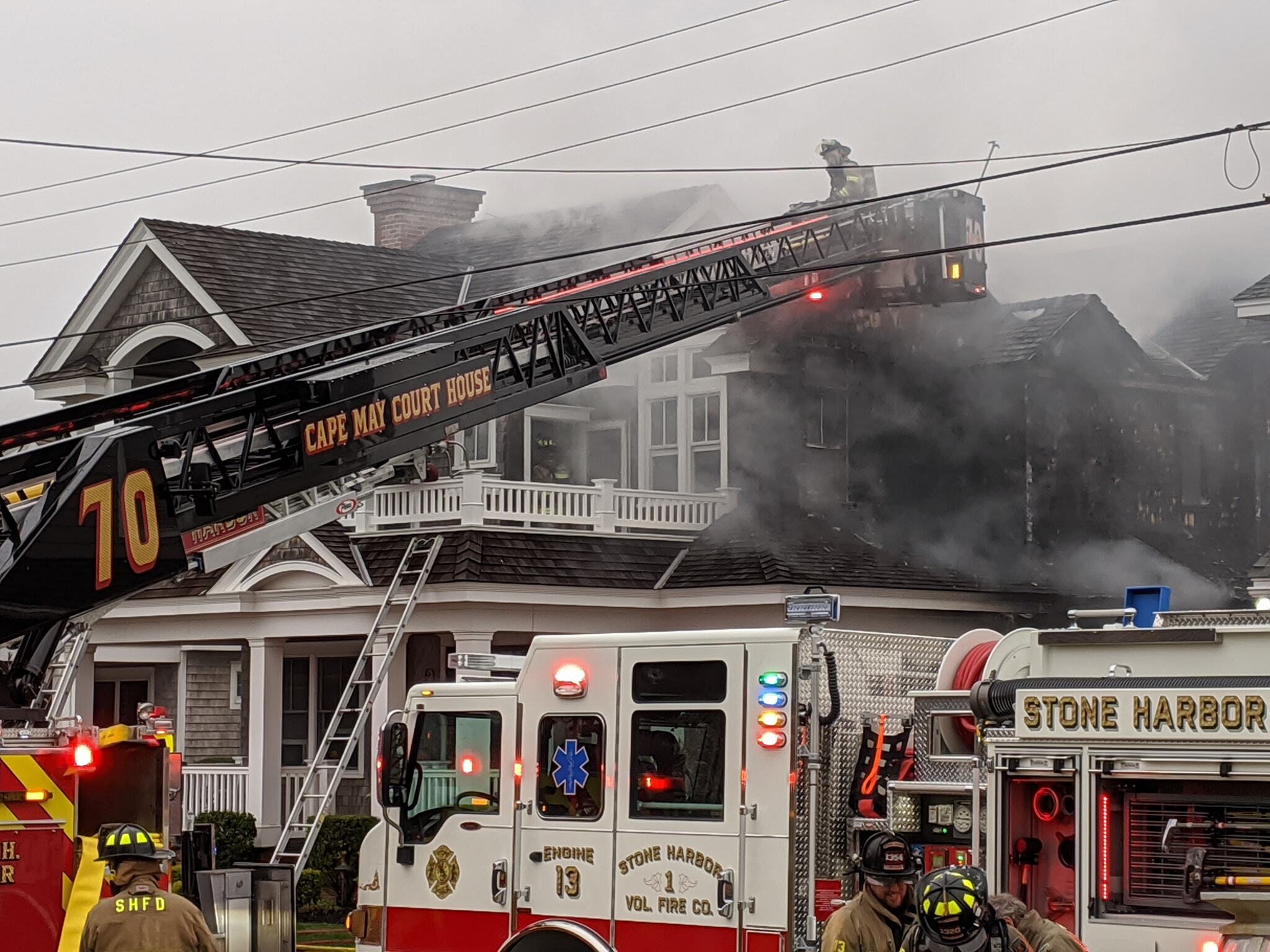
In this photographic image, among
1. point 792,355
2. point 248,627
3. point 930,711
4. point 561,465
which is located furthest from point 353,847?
point 930,711

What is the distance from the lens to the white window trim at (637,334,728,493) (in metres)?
22.7

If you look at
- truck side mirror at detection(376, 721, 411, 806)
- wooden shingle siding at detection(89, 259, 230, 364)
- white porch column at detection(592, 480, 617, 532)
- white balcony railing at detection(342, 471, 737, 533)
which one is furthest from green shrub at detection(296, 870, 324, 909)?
truck side mirror at detection(376, 721, 411, 806)

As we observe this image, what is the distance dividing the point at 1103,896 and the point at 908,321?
1578cm

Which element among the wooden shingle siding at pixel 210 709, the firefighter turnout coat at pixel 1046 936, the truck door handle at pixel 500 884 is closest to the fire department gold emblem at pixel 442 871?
the truck door handle at pixel 500 884

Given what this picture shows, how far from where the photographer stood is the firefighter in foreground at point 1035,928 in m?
7.54

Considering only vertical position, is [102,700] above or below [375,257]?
below

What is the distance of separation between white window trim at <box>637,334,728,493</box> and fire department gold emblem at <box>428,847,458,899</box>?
12.2 meters

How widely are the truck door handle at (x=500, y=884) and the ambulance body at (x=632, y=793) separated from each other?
1 cm

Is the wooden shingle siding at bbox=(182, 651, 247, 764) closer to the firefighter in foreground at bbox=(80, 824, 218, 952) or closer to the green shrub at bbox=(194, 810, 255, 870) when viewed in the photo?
the green shrub at bbox=(194, 810, 255, 870)

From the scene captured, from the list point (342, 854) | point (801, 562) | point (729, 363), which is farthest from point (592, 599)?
point (342, 854)

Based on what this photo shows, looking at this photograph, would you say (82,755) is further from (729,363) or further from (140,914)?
(729,363)

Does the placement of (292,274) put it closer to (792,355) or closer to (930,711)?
(792,355)

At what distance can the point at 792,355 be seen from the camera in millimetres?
22859

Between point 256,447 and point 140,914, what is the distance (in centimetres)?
457
